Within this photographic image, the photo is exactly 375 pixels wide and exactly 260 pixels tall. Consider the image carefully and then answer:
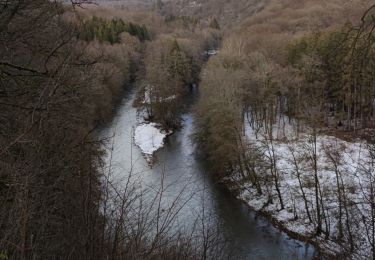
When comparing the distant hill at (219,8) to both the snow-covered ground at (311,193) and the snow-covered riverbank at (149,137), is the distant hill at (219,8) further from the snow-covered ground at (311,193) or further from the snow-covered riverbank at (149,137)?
the snow-covered ground at (311,193)

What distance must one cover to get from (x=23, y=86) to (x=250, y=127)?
30964mm

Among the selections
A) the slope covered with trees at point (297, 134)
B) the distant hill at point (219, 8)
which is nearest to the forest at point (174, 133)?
the slope covered with trees at point (297, 134)

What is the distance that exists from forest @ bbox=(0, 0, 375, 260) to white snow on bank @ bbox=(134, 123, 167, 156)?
39 centimetres

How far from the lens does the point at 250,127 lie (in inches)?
1403

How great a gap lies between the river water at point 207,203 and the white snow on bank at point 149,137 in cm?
54

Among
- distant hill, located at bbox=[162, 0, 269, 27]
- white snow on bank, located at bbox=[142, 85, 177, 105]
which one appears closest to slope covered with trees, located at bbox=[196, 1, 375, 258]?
white snow on bank, located at bbox=[142, 85, 177, 105]

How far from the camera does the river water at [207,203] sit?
17547mm

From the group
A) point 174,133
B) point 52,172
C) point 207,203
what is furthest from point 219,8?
point 52,172

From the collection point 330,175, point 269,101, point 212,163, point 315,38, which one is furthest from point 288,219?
point 315,38

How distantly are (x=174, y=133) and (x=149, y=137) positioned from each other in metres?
2.54

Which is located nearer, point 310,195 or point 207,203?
point 207,203

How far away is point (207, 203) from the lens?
70.6 feet

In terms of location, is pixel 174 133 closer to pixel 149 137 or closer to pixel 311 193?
pixel 149 137

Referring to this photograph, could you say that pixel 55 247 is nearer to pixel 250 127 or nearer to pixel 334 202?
pixel 334 202
